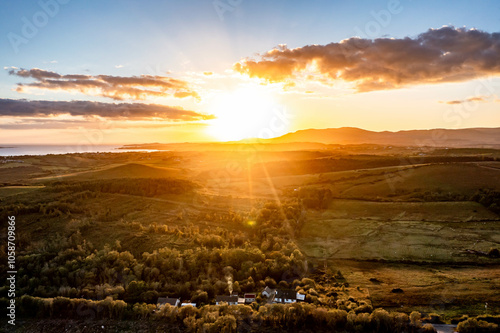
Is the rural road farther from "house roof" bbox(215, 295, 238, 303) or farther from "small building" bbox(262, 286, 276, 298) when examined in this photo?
"house roof" bbox(215, 295, 238, 303)

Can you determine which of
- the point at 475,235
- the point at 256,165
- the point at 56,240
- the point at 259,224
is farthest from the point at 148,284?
the point at 256,165

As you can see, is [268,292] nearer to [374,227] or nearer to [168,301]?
[168,301]

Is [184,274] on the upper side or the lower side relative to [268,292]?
upper

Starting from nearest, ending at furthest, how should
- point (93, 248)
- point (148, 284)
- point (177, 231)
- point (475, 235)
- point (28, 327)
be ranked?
1. point (28, 327)
2. point (148, 284)
3. point (93, 248)
4. point (177, 231)
5. point (475, 235)

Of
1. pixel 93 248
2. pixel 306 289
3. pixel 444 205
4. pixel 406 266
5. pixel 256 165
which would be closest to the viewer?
pixel 306 289

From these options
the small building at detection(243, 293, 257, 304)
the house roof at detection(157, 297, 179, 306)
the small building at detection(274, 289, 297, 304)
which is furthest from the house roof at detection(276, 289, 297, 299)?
the house roof at detection(157, 297, 179, 306)

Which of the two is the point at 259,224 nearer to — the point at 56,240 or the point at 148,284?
the point at 148,284

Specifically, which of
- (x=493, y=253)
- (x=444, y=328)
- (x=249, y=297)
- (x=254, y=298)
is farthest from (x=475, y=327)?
(x=493, y=253)

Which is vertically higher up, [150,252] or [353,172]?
[353,172]
